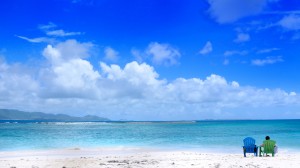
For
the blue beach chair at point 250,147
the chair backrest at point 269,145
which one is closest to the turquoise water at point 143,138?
the blue beach chair at point 250,147

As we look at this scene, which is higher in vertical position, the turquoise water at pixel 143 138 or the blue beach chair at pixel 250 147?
the blue beach chair at pixel 250 147

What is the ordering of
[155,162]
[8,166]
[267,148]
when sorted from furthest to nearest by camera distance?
[267,148]
[155,162]
[8,166]

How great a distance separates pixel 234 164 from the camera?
11.8 m

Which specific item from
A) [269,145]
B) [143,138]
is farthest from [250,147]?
[143,138]

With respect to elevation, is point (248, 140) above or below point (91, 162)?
above

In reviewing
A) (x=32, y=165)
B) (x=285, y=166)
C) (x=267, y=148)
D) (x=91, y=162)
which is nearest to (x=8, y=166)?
(x=32, y=165)

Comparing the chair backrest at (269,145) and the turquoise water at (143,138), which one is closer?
the chair backrest at (269,145)

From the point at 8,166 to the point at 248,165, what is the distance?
8576mm

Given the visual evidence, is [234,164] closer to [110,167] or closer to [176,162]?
[176,162]

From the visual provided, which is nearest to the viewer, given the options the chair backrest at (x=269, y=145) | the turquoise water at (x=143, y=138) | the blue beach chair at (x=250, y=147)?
the chair backrest at (x=269, y=145)

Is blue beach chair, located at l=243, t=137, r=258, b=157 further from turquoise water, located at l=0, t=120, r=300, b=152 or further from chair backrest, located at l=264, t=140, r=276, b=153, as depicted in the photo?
turquoise water, located at l=0, t=120, r=300, b=152

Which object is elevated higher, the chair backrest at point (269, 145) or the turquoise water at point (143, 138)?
the chair backrest at point (269, 145)

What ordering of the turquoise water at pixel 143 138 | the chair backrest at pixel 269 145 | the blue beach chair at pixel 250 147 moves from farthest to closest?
the turquoise water at pixel 143 138
the blue beach chair at pixel 250 147
the chair backrest at pixel 269 145

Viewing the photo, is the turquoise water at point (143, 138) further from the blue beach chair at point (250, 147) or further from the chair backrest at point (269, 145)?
the chair backrest at point (269, 145)
